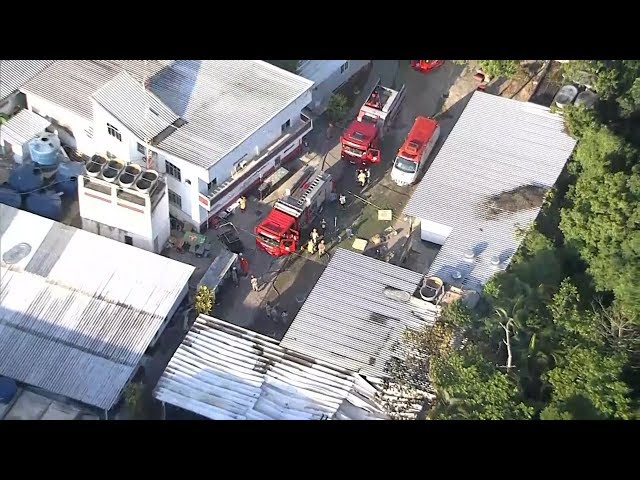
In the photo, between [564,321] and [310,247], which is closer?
[564,321]

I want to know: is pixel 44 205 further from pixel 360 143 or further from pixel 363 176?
pixel 360 143

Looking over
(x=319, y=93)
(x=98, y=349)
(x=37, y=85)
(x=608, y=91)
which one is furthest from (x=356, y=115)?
(x=98, y=349)

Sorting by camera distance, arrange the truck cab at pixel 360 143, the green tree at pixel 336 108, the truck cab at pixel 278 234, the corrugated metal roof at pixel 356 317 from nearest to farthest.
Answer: the corrugated metal roof at pixel 356 317
the truck cab at pixel 278 234
the truck cab at pixel 360 143
the green tree at pixel 336 108

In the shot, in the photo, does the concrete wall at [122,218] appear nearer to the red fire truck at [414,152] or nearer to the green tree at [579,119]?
the red fire truck at [414,152]

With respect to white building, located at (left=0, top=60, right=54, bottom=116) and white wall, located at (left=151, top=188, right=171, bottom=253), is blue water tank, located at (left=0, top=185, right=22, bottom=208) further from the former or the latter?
white wall, located at (left=151, top=188, right=171, bottom=253)

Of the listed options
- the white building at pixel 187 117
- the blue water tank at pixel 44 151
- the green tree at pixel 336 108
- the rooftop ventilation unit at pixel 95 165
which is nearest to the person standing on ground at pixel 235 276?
the white building at pixel 187 117

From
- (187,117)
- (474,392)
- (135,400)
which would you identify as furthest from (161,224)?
(474,392)
